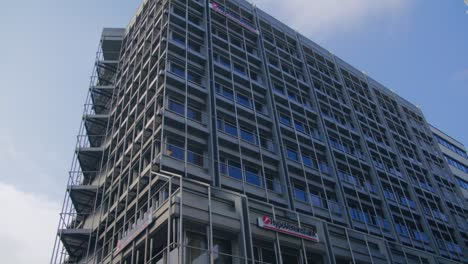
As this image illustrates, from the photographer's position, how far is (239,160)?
37094 millimetres

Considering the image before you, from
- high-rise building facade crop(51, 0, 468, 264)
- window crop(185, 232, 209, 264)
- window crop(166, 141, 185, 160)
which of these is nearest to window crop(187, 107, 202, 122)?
high-rise building facade crop(51, 0, 468, 264)

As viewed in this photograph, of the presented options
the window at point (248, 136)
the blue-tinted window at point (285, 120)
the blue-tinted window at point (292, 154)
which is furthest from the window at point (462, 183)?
the window at point (248, 136)

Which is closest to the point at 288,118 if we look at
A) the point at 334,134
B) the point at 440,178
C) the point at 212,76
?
the point at 334,134

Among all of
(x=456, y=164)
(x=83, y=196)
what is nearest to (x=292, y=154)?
(x=83, y=196)

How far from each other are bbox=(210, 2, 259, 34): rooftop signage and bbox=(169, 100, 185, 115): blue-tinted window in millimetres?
16903

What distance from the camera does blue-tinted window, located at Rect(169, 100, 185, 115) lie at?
3594 cm

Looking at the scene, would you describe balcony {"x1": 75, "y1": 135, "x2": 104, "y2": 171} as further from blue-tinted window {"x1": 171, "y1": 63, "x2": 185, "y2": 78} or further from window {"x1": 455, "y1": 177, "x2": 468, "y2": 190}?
window {"x1": 455, "y1": 177, "x2": 468, "y2": 190}

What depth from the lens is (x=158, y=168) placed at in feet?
103

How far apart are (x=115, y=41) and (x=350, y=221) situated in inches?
1501

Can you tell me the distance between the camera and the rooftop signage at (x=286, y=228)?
2822cm

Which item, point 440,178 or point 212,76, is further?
point 440,178

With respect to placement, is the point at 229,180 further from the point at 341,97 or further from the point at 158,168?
the point at 341,97

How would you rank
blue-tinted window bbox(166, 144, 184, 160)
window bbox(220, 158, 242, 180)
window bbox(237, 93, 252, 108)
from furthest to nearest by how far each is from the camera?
1. window bbox(237, 93, 252, 108)
2. window bbox(220, 158, 242, 180)
3. blue-tinted window bbox(166, 144, 184, 160)

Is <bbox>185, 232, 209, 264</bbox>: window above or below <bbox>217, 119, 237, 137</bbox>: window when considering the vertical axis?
below
